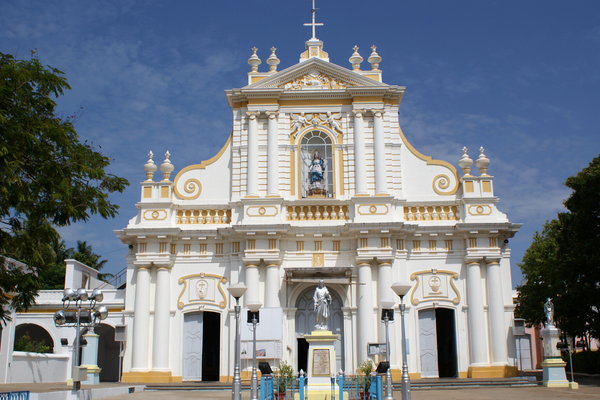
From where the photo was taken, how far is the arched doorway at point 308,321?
22250 mm

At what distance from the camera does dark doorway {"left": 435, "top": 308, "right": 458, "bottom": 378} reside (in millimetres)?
22750

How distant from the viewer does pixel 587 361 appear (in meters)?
32.2

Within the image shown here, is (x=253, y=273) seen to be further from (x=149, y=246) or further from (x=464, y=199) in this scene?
(x=464, y=199)

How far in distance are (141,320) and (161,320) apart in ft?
2.50

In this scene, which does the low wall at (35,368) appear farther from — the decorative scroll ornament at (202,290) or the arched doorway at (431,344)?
the arched doorway at (431,344)

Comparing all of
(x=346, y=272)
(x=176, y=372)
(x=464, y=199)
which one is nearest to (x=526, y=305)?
(x=464, y=199)

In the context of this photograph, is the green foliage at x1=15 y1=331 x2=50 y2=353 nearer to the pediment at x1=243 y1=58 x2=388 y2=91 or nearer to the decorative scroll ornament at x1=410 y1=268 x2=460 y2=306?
the pediment at x1=243 y1=58 x2=388 y2=91

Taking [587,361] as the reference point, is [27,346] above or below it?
above

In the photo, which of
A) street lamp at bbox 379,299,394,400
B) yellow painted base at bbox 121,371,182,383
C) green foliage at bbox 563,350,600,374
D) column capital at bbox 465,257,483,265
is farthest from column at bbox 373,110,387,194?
green foliage at bbox 563,350,600,374

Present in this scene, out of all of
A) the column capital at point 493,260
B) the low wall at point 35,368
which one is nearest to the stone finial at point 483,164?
the column capital at point 493,260

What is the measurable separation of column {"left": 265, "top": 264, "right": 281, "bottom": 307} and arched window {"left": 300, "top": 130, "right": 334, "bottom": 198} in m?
3.47

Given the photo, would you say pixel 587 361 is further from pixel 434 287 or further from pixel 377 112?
pixel 377 112

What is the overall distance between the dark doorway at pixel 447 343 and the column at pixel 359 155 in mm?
6106

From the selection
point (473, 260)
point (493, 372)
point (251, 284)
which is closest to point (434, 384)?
point (493, 372)
